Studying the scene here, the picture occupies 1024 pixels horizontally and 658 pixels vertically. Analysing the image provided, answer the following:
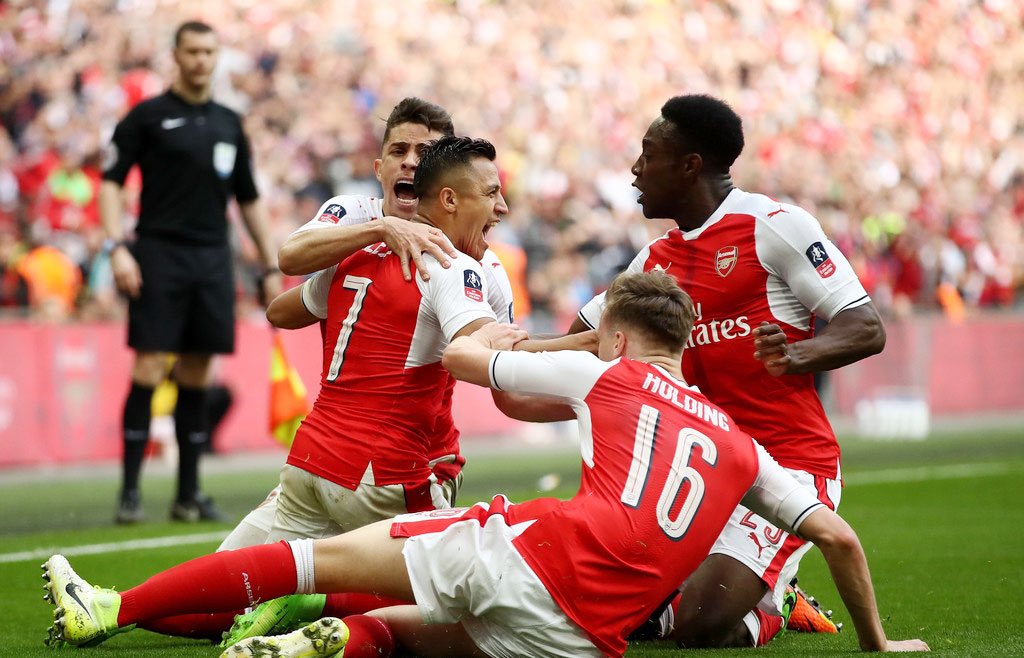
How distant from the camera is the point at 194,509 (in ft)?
26.1

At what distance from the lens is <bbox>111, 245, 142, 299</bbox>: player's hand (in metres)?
7.72

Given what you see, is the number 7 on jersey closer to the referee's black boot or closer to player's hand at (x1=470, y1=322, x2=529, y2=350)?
player's hand at (x1=470, y1=322, x2=529, y2=350)

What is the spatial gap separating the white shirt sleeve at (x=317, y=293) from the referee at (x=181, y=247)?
3.14m

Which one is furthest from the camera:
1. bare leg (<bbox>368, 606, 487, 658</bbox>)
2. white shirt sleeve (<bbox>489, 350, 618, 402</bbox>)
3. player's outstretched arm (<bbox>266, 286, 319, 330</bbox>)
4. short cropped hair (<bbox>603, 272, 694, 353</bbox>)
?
player's outstretched arm (<bbox>266, 286, 319, 330</bbox>)

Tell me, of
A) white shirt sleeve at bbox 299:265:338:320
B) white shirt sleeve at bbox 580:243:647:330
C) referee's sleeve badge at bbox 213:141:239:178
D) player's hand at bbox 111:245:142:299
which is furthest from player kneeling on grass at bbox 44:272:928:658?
referee's sleeve badge at bbox 213:141:239:178

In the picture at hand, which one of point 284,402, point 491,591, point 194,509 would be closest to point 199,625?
point 491,591

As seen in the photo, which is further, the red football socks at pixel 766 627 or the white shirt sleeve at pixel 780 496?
the red football socks at pixel 766 627

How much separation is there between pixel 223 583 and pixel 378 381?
0.86 metres

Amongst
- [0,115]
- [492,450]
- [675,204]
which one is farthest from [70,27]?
[675,204]

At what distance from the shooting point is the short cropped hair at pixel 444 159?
4312 millimetres

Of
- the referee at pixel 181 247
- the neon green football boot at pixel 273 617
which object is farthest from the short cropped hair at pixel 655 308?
the referee at pixel 181 247

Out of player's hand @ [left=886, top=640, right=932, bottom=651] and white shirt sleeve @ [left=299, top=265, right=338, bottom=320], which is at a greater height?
white shirt sleeve @ [left=299, top=265, right=338, bottom=320]

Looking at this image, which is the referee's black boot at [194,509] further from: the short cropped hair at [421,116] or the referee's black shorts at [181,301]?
the short cropped hair at [421,116]

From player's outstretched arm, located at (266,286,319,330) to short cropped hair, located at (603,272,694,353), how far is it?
1350mm
